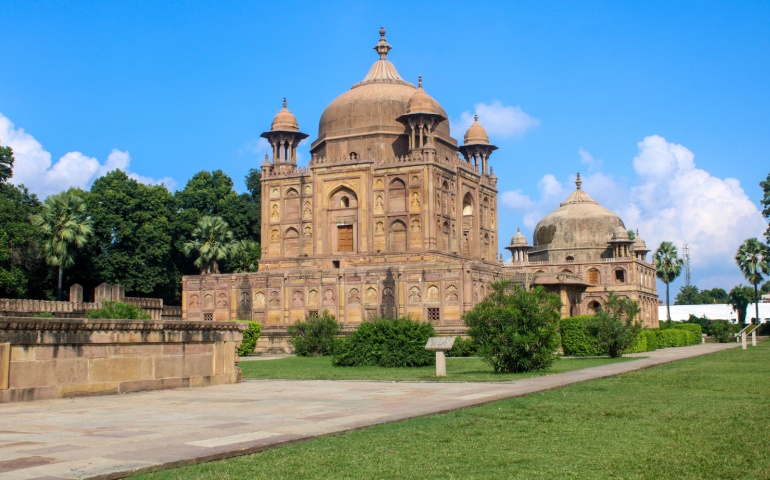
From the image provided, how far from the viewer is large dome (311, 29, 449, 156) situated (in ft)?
190

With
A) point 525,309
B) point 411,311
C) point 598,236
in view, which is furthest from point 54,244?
point 598,236

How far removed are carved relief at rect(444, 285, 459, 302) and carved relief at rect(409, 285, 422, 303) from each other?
168 cm

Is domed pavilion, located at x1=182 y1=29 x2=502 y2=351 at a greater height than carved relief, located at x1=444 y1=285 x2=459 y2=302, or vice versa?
domed pavilion, located at x1=182 y1=29 x2=502 y2=351

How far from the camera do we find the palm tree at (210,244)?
62469mm

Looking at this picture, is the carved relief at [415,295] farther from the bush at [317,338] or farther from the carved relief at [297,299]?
the bush at [317,338]

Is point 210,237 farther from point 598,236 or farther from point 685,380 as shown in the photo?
point 685,380

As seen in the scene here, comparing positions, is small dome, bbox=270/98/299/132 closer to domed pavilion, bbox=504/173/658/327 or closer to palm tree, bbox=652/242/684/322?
domed pavilion, bbox=504/173/658/327

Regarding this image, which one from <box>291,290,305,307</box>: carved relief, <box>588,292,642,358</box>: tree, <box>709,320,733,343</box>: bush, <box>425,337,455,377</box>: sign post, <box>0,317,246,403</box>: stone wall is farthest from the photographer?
<box>709,320,733,343</box>: bush

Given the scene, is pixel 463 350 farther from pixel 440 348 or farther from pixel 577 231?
pixel 577 231

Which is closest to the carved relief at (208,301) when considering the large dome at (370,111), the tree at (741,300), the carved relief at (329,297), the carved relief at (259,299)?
the carved relief at (259,299)

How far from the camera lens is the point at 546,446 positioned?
9.82 m

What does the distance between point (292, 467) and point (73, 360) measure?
941 centimetres

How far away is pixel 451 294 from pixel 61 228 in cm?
2715

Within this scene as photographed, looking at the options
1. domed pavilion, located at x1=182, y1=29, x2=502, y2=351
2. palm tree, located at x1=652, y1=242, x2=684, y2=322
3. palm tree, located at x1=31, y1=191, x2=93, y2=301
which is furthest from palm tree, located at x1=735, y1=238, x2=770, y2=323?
palm tree, located at x1=31, y1=191, x2=93, y2=301
